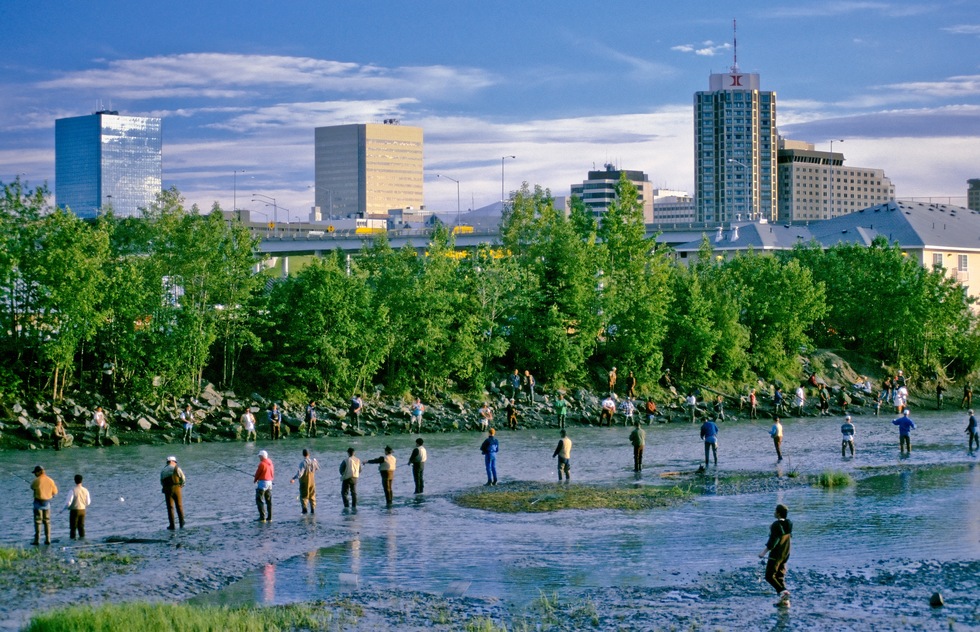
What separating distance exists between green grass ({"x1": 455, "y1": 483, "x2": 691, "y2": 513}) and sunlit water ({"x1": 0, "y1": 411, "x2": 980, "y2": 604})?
877 millimetres

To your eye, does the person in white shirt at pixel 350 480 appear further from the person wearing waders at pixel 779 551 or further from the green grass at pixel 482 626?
the person wearing waders at pixel 779 551

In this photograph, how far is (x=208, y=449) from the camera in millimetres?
55188

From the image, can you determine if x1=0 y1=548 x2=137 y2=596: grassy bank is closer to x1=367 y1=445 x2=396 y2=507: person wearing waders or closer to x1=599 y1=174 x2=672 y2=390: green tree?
x1=367 y1=445 x2=396 y2=507: person wearing waders

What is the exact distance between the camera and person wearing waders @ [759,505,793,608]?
22.2 m

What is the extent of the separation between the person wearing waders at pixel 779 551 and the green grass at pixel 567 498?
37.5 feet

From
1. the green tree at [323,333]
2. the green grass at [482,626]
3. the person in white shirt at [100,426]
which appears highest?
the green tree at [323,333]

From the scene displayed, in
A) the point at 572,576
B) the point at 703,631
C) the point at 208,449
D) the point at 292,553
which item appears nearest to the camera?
the point at 703,631

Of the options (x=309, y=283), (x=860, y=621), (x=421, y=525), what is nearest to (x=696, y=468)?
(x=421, y=525)

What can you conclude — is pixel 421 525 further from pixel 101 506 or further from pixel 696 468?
pixel 696 468

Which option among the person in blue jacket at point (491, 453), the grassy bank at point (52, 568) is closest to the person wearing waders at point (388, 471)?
the person in blue jacket at point (491, 453)

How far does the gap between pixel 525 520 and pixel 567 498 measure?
3668 millimetres

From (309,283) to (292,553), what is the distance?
143 feet

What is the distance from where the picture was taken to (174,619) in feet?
67.0

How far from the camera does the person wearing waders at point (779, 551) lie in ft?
72.9
